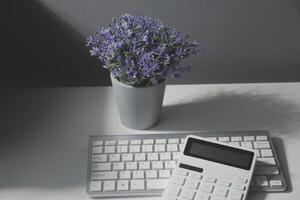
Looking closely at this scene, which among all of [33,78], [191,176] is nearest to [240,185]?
[191,176]

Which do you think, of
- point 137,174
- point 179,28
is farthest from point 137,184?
point 179,28

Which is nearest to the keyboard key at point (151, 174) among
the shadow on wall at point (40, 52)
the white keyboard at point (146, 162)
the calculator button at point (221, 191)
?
the white keyboard at point (146, 162)

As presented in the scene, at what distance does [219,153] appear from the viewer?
74 cm

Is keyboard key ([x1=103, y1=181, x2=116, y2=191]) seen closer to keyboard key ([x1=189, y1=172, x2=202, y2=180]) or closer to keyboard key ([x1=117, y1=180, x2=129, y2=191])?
keyboard key ([x1=117, y1=180, x2=129, y2=191])

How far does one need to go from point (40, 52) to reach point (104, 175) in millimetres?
345

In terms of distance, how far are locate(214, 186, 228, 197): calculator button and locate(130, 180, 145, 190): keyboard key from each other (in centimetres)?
11

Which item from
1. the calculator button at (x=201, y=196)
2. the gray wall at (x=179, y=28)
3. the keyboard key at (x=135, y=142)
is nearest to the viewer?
the calculator button at (x=201, y=196)

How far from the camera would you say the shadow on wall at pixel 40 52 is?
913mm

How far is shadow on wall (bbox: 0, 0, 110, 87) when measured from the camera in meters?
0.91

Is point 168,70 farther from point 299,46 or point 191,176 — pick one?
point 299,46

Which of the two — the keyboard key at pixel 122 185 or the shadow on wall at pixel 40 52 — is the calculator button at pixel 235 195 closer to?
the keyboard key at pixel 122 185

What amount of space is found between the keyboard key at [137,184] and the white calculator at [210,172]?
0.13ft

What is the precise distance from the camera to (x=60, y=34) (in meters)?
0.93

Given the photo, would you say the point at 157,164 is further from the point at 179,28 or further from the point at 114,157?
the point at 179,28
